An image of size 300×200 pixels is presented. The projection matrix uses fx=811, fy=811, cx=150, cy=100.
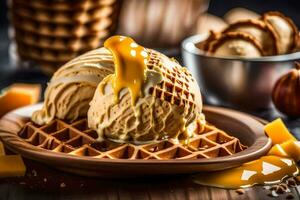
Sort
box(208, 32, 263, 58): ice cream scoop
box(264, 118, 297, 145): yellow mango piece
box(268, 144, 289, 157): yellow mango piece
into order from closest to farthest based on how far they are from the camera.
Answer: box(268, 144, 289, 157): yellow mango piece < box(264, 118, 297, 145): yellow mango piece < box(208, 32, 263, 58): ice cream scoop

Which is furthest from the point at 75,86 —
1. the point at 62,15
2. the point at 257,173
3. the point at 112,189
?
the point at 62,15

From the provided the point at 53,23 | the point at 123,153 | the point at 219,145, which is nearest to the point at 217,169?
the point at 219,145

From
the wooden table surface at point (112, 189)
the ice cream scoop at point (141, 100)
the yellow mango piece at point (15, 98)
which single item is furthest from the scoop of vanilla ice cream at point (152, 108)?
the yellow mango piece at point (15, 98)

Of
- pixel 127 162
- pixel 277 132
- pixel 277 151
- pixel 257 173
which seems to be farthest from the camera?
pixel 277 132

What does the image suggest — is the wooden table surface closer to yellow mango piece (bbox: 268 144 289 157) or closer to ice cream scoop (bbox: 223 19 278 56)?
yellow mango piece (bbox: 268 144 289 157)

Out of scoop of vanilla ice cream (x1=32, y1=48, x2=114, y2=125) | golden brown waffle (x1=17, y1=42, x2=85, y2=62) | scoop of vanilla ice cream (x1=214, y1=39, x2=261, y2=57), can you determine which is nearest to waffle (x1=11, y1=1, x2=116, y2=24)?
golden brown waffle (x1=17, y1=42, x2=85, y2=62)

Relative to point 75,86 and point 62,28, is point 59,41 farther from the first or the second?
point 75,86

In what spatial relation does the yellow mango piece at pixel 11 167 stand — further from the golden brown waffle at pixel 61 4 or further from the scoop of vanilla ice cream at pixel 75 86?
the golden brown waffle at pixel 61 4
